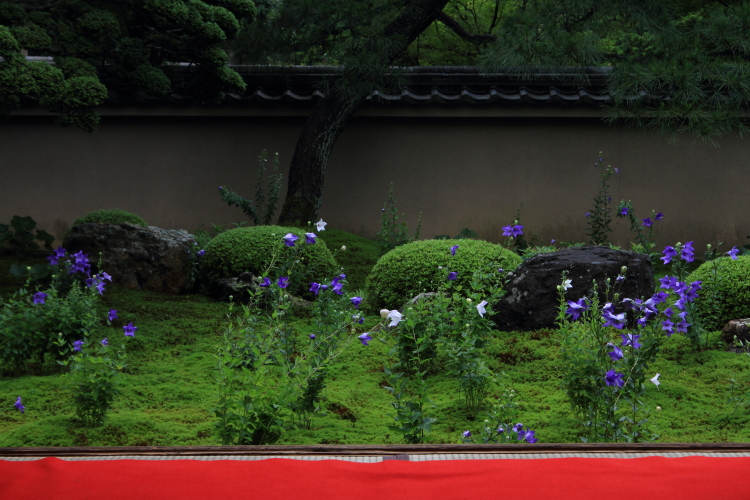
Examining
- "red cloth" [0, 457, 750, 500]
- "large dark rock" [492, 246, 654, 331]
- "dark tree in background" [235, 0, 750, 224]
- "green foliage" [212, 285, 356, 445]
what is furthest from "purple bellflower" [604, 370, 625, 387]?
"dark tree in background" [235, 0, 750, 224]

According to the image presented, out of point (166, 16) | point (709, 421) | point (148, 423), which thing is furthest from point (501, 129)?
point (148, 423)

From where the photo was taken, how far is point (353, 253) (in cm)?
794

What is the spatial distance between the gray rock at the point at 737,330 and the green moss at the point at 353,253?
127 inches

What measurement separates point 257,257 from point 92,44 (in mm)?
2325

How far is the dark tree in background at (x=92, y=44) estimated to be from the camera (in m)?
5.03

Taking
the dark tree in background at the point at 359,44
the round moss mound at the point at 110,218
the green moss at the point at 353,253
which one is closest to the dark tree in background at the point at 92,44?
the dark tree in background at the point at 359,44

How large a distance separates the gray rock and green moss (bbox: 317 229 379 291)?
3.23m

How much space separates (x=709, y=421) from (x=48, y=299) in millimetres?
3732

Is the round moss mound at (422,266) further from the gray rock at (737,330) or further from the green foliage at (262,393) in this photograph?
the green foliage at (262,393)

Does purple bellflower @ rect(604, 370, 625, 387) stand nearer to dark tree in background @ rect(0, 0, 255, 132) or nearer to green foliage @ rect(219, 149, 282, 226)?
dark tree in background @ rect(0, 0, 255, 132)

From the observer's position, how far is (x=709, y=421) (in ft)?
11.1

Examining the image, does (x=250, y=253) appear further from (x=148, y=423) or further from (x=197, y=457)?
(x=197, y=457)

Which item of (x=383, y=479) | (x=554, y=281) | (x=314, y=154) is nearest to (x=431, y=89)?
(x=314, y=154)

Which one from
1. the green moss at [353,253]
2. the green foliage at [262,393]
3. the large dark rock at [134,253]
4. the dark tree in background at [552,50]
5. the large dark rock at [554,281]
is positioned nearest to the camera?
the green foliage at [262,393]
